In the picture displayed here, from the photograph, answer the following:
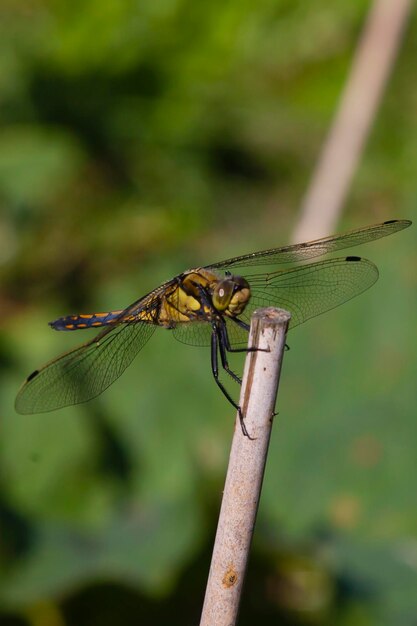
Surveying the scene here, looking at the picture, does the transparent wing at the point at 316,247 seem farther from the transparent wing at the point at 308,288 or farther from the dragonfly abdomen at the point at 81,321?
the dragonfly abdomen at the point at 81,321

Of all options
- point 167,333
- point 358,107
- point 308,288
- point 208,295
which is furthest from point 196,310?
point 358,107

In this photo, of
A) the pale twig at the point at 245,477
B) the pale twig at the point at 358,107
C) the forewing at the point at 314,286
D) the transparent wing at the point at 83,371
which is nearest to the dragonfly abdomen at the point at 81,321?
the transparent wing at the point at 83,371

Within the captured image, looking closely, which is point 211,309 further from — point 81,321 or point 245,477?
point 245,477

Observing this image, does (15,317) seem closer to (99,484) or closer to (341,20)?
(99,484)

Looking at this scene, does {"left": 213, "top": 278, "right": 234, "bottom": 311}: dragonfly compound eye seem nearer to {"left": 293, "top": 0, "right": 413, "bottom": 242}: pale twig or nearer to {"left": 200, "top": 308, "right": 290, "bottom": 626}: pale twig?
{"left": 200, "top": 308, "right": 290, "bottom": 626}: pale twig

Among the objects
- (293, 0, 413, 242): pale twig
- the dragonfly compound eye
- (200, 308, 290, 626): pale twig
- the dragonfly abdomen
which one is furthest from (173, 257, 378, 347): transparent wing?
(293, 0, 413, 242): pale twig

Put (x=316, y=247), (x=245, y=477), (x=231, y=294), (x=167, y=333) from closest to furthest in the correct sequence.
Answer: (x=245, y=477)
(x=231, y=294)
(x=316, y=247)
(x=167, y=333)
